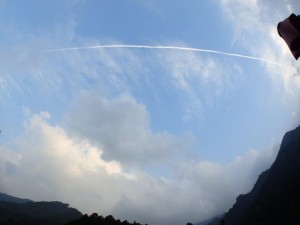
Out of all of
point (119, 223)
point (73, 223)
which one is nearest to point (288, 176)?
point (119, 223)

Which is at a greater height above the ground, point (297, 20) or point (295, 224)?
point (295, 224)

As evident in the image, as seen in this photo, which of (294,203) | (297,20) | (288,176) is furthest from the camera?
(288,176)

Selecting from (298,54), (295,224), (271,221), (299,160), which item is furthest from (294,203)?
(298,54)

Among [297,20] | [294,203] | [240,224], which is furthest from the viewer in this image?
[240,224]

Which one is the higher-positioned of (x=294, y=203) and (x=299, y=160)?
(x=299, y=160)

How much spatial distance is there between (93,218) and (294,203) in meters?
74.8

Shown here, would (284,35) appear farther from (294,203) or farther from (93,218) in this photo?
(294,203)

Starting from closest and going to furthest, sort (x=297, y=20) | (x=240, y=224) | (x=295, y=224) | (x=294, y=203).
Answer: (x=297, y=20), (x=295, y=224), (x=294, y=203), (x=240, y=224)

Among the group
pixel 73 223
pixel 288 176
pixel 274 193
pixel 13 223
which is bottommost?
pixel 73 223

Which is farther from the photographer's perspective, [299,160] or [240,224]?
[299,160]

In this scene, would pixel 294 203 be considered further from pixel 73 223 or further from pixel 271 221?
pixel 73 223

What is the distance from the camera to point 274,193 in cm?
→ 16712

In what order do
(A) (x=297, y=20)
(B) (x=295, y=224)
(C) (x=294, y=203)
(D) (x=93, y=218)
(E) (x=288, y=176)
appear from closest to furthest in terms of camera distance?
1. (A) (x=297, y=20)
2. (B) (x=295, y=224)
3. (D) (x=93, y=218)
4. (C) (x=294, y=203)
5. (E) (x=288, y=176)

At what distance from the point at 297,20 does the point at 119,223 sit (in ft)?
420
